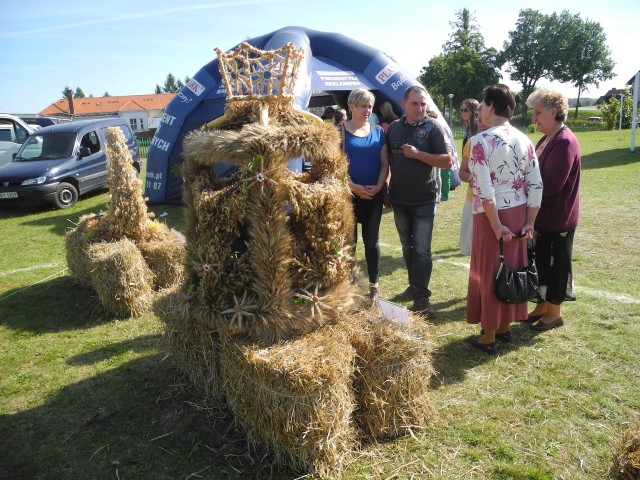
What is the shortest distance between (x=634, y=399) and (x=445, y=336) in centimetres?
147

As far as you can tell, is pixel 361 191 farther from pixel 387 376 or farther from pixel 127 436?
pixel 127 436

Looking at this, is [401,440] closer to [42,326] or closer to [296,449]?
[296,449]

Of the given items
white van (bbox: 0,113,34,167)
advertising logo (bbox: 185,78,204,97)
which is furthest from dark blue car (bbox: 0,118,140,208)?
advertising logo (bbox: 185,78,204,97)

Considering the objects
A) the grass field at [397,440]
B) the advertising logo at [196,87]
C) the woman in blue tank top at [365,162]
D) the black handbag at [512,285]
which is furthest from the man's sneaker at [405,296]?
the advertising logo at [196,87]

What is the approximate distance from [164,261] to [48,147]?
9.09m

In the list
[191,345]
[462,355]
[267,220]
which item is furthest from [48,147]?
[462,355]

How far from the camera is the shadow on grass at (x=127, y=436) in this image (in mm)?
2771

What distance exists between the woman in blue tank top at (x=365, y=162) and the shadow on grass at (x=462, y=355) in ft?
2.55

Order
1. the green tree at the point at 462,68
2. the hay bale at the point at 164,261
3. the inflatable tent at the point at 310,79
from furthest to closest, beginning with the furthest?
the green tree at the point at 462,68 → the inflatable tent at the point at 310,79 → the hay bale at the point at 164,261

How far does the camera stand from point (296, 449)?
2594mm

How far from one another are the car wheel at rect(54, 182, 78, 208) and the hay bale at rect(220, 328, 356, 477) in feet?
34.5

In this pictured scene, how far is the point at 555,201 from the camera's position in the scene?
4.03 meters

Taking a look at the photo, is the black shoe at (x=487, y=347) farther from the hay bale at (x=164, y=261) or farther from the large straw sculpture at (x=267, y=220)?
the hay bale at (x=164, y=261)

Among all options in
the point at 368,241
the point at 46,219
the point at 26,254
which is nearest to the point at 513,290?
the point at 368,241
